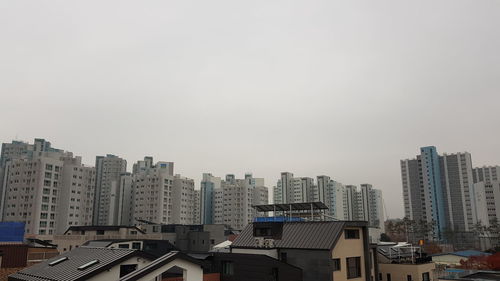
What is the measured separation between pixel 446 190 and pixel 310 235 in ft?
523

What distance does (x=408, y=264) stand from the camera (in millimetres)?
51750

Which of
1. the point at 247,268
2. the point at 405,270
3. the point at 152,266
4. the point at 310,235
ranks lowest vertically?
the point at 405,270

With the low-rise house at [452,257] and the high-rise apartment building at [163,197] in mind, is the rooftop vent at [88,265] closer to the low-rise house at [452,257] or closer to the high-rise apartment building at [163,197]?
the low-rise house at [452,257]

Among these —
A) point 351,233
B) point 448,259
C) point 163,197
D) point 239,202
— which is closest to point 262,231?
point 351,233

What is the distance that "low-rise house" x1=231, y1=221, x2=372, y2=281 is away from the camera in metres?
40.2

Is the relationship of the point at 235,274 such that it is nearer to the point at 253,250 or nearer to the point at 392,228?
the point at 253,250

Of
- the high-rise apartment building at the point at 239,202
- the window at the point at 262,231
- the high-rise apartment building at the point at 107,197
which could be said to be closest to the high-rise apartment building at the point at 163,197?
the high-rise apartment building at the point at 107,197

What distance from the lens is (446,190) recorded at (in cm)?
17562

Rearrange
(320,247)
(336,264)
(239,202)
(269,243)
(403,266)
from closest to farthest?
1. (320,247)
2. (336,264)
3. (269,243)
4. (403,266)
5. (239,202)

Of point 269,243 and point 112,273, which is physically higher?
point 269,243

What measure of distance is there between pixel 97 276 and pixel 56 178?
364ft

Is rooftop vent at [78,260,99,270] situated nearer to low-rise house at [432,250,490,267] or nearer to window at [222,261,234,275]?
window at [222,261,234,275]

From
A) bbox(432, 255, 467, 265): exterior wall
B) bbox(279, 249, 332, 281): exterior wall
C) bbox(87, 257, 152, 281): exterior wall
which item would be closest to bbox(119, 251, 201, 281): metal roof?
bbox(87, 257, 152, 281): exterior wall

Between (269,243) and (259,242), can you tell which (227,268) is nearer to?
(259,242)
